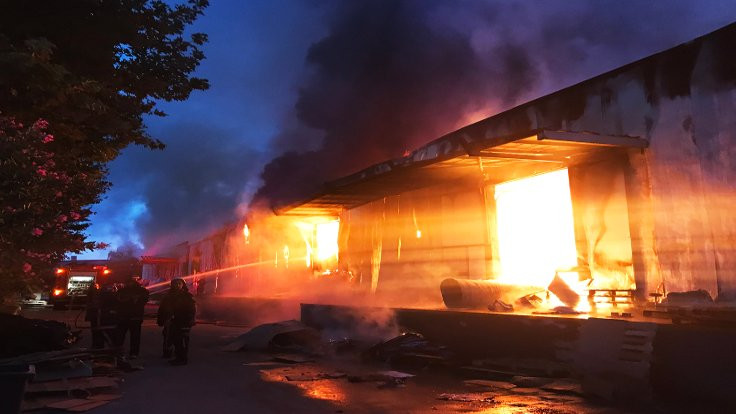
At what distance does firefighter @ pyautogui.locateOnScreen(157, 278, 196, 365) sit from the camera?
26.6 feet

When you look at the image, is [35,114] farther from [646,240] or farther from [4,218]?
[646,240]

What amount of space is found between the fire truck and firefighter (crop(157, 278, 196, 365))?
15.4m

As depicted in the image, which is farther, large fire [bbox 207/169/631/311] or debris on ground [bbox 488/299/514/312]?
large fire [bbox 207/169/631/311]

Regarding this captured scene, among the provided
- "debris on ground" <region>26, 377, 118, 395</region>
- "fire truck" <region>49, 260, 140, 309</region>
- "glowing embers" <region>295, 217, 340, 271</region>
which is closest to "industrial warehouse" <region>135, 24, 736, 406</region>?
"glowing embers" <region>295, 217, 340, 271</region>

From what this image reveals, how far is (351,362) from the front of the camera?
27.4 feet

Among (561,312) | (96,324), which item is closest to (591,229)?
(561,312)

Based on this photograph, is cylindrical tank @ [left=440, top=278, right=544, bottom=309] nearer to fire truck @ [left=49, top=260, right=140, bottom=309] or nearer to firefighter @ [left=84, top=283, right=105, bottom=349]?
firefighter @ [left=84, top=283, right=105, bottom=349]

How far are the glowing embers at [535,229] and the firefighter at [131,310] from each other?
690 cm

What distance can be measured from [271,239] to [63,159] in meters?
9.68

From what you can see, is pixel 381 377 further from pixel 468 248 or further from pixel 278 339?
pixel 468 248

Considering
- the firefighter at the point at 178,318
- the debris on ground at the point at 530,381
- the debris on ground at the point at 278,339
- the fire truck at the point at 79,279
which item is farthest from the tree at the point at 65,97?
the fire truck at the point at 79,279

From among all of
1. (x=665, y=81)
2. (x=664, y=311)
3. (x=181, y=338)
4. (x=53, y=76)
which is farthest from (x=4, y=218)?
(x=665, y=81)

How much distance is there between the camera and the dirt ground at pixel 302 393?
5145mm

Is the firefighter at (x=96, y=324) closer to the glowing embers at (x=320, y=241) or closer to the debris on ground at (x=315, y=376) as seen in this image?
the debris on ground at (x=315, y=376)
